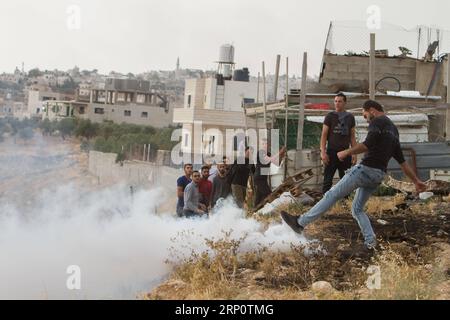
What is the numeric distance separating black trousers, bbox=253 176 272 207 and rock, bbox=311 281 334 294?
5488 millimetres

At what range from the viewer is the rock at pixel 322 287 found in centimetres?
586

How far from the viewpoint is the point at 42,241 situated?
10164 mm

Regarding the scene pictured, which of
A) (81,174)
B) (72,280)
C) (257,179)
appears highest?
(257,179)

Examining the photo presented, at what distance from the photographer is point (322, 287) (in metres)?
5.97

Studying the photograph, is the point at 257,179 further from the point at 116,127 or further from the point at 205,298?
the point at 116,127

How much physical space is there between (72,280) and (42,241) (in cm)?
319

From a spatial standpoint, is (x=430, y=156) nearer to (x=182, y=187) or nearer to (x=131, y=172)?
(x=182, y=187)

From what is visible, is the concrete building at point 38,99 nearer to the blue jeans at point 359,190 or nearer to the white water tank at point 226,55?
the white water tank at point 226,55

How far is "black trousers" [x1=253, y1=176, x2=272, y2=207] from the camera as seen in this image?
1159cm

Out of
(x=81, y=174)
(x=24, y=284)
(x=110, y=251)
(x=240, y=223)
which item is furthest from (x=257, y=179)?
(x=81, y=174)

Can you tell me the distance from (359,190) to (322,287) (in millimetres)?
1582

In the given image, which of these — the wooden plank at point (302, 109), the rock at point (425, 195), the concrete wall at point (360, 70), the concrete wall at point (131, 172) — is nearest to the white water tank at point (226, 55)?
the concrete wall at point (131, 172)

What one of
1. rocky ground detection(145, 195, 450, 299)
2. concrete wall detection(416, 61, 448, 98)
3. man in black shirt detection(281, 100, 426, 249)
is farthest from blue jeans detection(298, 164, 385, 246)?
concrete wall detection(416, 61, 448, 98)

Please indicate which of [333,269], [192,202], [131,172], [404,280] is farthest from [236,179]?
[131,172]
